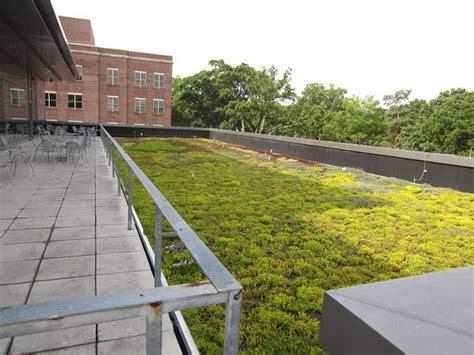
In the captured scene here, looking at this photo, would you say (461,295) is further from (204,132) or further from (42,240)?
(204,132)

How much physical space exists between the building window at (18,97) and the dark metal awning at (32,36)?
3.31ft

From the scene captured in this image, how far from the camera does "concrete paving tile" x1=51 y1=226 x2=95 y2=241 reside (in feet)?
13.4

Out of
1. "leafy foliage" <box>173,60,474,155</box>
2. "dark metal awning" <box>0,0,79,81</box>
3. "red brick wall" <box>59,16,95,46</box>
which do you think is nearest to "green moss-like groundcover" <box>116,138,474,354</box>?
"dark metal awning" <box>0,0,79,81</box>

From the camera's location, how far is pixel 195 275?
12.7 ft

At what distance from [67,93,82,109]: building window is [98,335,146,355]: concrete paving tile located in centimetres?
3848

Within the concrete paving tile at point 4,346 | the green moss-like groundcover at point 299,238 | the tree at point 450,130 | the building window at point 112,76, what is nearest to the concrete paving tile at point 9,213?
the green moss-like groundcover at point 299,238

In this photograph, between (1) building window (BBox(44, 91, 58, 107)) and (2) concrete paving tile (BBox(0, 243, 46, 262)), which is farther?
(1) building window (BBox(44, 91, 58, 107))

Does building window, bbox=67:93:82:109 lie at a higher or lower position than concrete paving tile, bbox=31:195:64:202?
higher

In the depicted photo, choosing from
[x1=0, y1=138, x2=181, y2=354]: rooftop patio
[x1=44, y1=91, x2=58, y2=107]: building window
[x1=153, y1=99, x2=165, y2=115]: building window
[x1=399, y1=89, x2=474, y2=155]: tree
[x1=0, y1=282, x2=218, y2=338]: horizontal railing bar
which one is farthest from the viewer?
[x1=153, y1=99, x2=165, y2=115]: building window

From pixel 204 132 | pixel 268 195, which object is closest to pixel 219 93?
pixel 204 132

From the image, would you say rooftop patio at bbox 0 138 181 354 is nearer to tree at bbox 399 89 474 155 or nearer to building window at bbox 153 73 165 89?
building window at bbox 153 73 165 89

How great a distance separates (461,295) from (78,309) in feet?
3.93

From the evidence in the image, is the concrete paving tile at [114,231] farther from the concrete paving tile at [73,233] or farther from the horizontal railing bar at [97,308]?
the horizontal railing bar at [97,308]

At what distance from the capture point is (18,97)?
13375mm
